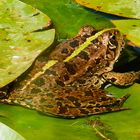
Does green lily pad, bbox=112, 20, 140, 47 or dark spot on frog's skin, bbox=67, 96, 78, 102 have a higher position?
green lily pad, bbox=112, 20, 140, 47

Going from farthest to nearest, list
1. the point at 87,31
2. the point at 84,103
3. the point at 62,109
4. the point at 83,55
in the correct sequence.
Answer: the point at 87,31
the point at 83,55
the point at 84,103
the point at 62,109

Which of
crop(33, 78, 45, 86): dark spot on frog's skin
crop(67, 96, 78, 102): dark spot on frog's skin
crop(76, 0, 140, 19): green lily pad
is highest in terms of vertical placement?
crop(76, 0, 140, 19): green lily pad

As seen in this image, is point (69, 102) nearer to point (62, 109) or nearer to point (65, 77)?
point (62, 109)

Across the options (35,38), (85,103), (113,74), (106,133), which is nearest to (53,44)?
(35,38)

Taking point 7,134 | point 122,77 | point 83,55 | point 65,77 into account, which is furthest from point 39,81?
point 7,134

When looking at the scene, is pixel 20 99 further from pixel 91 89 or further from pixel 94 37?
pixel 94 37

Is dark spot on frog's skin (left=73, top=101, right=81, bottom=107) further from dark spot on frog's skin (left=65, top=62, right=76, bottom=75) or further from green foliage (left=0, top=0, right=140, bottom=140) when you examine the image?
dark spot on frog's skin (left=65, top=62, right=76, bottom=75)

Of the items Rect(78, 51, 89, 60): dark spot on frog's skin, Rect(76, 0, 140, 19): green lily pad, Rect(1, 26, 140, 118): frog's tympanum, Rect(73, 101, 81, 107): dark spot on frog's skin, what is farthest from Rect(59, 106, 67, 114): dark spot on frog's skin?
Rect(76, 0, 140, 19): green lily pad

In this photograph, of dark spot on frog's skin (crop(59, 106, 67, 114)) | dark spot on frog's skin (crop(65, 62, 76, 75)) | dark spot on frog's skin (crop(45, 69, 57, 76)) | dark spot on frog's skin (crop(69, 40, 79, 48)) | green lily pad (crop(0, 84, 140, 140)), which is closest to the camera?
green lily pad (crop(0, 84, 140, 140))
